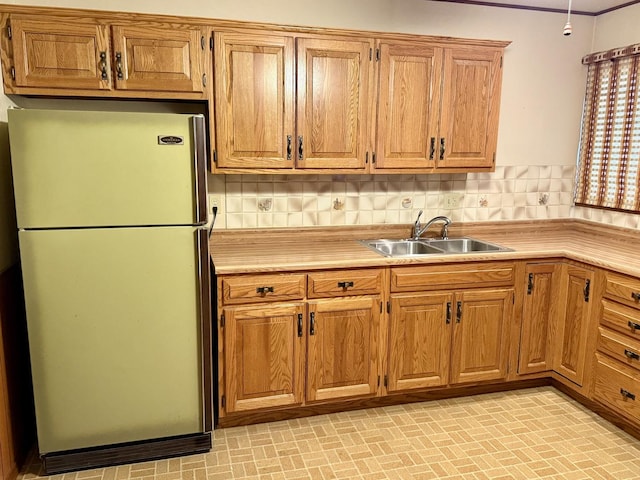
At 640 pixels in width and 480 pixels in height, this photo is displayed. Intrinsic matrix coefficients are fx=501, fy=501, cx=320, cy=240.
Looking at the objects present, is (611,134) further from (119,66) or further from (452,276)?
(119,66)

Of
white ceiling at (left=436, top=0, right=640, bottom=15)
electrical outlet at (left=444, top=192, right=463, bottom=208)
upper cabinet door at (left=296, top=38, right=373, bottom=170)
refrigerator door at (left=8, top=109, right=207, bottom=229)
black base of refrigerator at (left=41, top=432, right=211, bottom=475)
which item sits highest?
white ceiling at (left=436, top=0, right=640, bottom=15)

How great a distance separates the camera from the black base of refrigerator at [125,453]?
227 centimetres

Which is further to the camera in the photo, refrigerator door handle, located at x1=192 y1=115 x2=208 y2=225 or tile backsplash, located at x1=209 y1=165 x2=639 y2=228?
tile backsplash, located at x1=209 y1=165 x2=639 y2=228

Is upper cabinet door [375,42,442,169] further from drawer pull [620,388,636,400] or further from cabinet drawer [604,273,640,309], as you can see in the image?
drawer pull [620,388,636,400]

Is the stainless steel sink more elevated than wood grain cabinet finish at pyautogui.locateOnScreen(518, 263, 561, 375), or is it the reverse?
the stainless steel sink

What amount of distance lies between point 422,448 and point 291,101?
6.23ft

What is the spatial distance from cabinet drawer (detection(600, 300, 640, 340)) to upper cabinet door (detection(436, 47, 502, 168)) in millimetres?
1069

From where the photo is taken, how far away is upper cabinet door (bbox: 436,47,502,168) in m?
2.89

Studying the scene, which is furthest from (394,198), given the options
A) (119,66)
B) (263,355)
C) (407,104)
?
(119,66)

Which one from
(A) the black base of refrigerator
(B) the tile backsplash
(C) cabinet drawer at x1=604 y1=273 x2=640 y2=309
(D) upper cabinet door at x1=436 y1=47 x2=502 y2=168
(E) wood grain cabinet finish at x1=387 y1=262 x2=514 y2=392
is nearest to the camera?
(A) the black base of refrigerator

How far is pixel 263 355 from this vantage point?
2564mm

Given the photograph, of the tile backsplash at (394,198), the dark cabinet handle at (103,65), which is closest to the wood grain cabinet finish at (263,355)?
the tile backsplash at (394,198)

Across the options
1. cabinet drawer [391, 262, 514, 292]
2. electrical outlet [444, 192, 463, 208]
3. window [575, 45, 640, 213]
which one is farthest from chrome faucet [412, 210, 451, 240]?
window [575, 45, 640, 213]

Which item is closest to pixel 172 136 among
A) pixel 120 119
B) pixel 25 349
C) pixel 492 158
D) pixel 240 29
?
pixel 120 119
